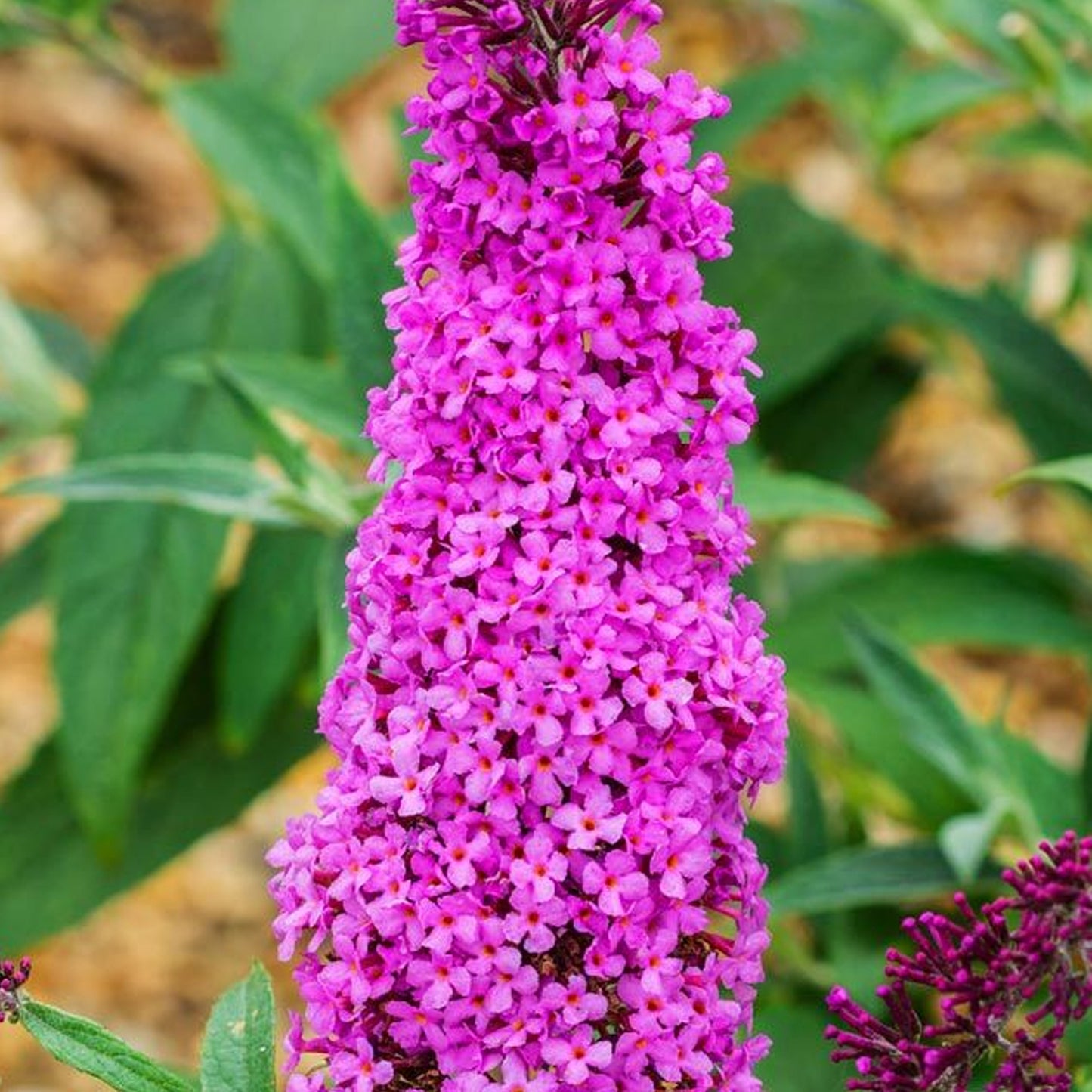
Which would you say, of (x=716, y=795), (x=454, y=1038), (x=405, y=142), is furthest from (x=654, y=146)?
(x=405, y=142)

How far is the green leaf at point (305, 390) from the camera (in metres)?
1.99

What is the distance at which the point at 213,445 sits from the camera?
92.4 inches

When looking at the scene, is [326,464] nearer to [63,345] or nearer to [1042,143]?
[63,345]

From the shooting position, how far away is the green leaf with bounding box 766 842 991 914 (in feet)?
5.73

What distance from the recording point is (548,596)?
1120mm

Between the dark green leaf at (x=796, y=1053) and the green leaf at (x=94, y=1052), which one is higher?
the dark green leaf at (x=796, y=1053)

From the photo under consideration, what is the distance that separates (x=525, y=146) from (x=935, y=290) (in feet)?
4.15

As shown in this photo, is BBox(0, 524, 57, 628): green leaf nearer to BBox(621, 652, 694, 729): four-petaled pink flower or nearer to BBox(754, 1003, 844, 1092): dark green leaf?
BBox(754, 1003, 844, 1092): dark green leaf

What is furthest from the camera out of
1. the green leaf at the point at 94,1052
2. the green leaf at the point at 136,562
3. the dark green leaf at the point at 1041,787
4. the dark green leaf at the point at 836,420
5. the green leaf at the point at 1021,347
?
the dark green leaf at the point at 836,420

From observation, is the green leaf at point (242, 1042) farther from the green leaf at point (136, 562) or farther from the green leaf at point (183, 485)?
the green leaf at point (136, 562)

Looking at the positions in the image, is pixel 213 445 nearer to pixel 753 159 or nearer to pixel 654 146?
pixel 654 146

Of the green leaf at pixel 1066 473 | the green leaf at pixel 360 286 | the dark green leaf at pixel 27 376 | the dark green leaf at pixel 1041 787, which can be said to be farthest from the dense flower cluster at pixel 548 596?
the dark green leaf at pixel 27 376

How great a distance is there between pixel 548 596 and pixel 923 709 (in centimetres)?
76

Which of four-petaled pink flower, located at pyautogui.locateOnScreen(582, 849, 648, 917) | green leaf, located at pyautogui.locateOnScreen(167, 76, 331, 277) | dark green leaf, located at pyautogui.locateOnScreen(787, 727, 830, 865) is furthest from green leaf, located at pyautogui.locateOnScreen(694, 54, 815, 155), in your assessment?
four-petaled pink flower, located at pyautogui.locateOnScreen(582, 849, 648, 917)
